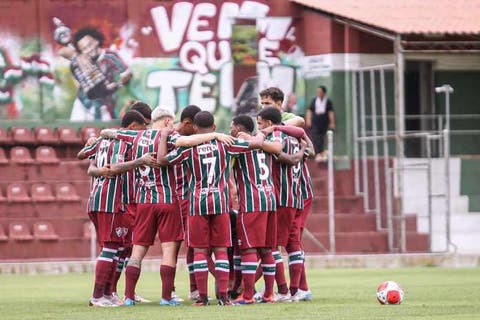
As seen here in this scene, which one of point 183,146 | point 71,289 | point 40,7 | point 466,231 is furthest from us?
point 40,7

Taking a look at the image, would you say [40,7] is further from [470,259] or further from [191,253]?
[191,253]

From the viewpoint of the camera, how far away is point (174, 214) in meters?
16.3

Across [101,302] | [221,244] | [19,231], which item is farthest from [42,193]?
[221,244]

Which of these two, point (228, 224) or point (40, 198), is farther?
point (40, 198)

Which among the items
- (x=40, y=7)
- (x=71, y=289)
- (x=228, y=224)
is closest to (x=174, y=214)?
(x=228, y=224)

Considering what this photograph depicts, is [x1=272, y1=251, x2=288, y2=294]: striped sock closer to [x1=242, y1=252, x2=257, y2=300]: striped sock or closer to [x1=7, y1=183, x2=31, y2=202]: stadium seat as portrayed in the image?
[x1=242, y1=252, x2=257, y2=300]: striped sock

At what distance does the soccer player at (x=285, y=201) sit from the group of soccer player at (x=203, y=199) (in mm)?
Answer: 11

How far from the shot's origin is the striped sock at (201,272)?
1595 centimetres

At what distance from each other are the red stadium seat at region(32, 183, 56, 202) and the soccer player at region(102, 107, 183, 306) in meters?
14.3

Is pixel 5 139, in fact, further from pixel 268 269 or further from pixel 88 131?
pixel 268 269

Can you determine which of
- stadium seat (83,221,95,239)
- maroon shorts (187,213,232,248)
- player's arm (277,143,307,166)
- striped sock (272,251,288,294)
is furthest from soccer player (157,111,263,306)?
stadium seat (83,221,95,239)

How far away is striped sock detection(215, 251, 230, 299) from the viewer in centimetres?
1602

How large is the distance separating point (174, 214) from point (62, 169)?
1588 cm

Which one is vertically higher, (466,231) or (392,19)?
Answer: (392,19)
